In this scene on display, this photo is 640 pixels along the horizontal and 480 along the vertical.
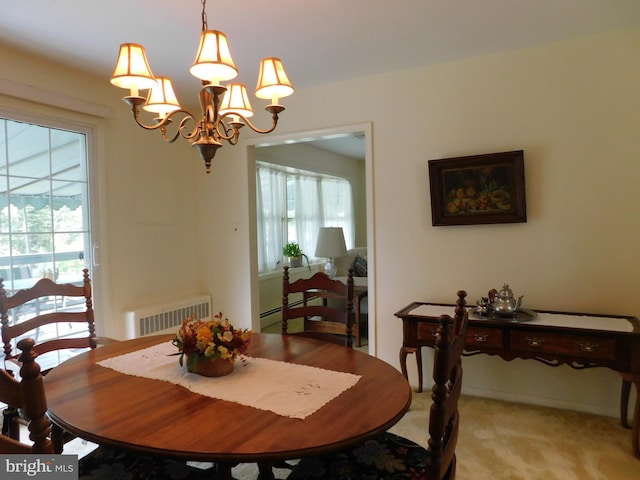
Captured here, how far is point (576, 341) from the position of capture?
2.32 metres

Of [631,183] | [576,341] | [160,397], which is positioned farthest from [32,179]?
[631,183]

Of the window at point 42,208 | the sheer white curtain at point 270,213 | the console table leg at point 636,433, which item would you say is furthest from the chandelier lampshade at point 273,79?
the sheer white curtain at point 270,213

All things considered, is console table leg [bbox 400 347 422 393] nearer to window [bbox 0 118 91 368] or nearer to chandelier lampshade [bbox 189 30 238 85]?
chandelier lampshade [bbox 189 30 238 85]

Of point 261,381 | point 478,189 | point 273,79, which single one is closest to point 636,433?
point 478,189

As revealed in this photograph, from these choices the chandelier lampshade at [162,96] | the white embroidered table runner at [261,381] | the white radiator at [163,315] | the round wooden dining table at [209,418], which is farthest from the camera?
the white radiator at [163,315]

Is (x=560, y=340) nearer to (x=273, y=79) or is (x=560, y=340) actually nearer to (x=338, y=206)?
(x=273, y=79)

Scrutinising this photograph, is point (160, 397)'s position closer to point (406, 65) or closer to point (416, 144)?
point (416, 144)

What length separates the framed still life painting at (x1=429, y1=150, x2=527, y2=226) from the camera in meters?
2.77

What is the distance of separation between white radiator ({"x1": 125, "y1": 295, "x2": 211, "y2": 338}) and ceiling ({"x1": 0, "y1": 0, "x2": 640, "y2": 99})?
1.92 m

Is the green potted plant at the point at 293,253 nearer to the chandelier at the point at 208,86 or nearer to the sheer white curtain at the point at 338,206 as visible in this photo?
the sheer white curtain at the point at 338,206

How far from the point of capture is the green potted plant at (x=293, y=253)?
17.9 feet

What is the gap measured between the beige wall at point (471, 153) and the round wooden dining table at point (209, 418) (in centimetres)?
164

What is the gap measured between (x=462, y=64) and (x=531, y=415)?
8.06 ft

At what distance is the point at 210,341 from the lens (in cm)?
150
